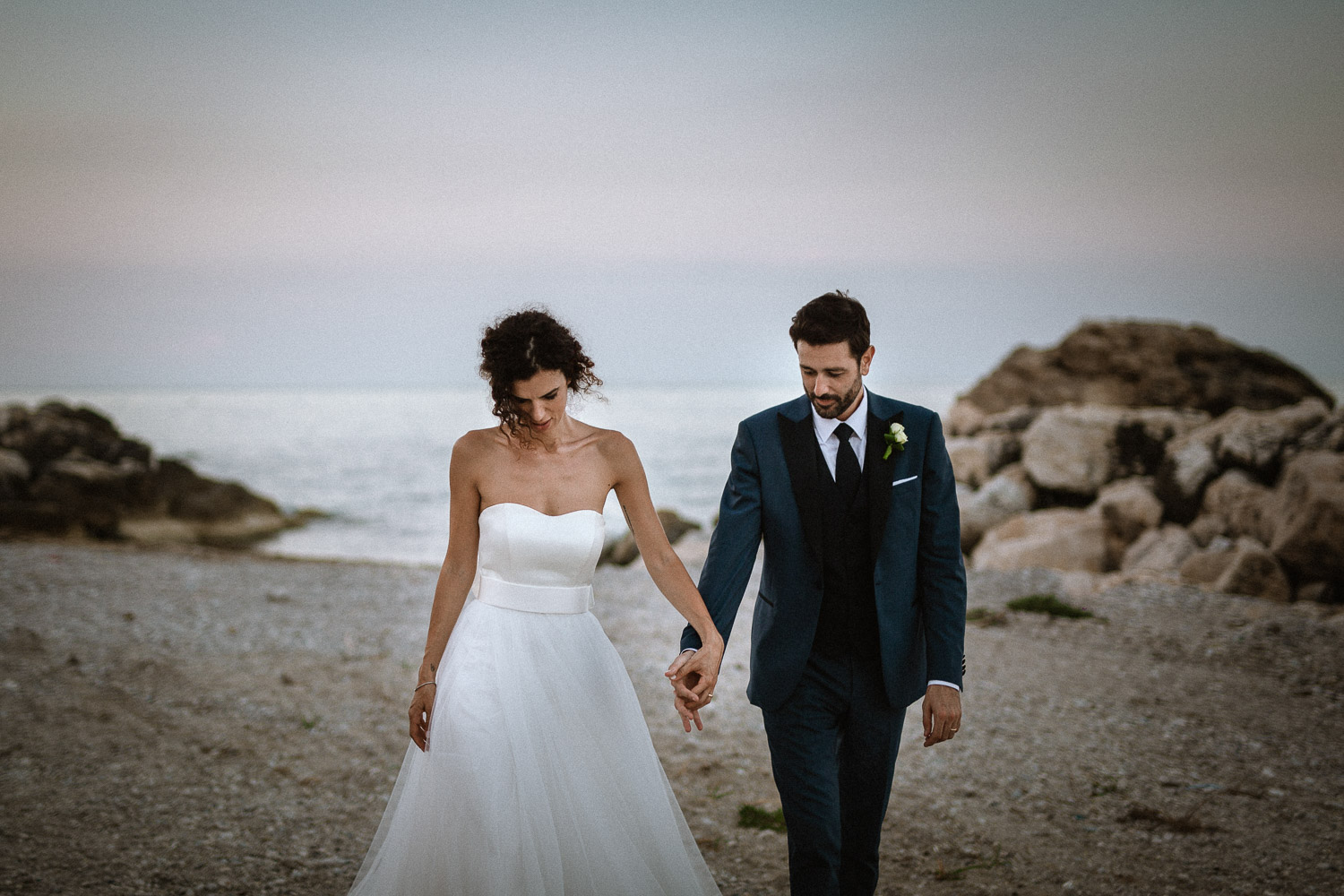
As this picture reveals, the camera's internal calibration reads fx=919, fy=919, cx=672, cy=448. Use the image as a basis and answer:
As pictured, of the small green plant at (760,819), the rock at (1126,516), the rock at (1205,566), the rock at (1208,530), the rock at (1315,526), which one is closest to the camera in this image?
the small green plant at (760,819)

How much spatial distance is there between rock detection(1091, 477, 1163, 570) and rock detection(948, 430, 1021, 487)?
447cm

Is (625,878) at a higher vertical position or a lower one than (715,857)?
higher

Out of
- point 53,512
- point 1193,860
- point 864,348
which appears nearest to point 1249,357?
point 1193,860

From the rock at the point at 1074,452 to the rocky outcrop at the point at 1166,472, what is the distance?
0.11 feet

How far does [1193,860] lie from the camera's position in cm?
485

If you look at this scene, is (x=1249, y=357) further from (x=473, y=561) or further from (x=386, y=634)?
(x=473, y=561)

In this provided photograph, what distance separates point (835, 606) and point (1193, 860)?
10.2ft

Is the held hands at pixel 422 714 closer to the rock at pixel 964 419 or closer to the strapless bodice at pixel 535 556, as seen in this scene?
the strapless bodice at pixel 535 556

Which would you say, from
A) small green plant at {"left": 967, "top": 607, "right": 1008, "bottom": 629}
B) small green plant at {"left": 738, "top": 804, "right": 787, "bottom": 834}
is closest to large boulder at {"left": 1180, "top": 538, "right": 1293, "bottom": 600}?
small green plant at {"left": 967, "top": 607, "right": 1008, "bottom": 629}

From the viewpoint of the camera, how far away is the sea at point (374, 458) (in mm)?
24359

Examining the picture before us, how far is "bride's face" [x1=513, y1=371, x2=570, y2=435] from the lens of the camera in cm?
332

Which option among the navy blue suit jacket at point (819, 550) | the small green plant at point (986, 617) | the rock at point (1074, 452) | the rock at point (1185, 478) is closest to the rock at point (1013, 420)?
the rock at point (1074, 452)

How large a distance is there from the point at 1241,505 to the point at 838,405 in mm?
12218

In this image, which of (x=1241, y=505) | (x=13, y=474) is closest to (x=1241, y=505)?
(x=1241, y=505)
